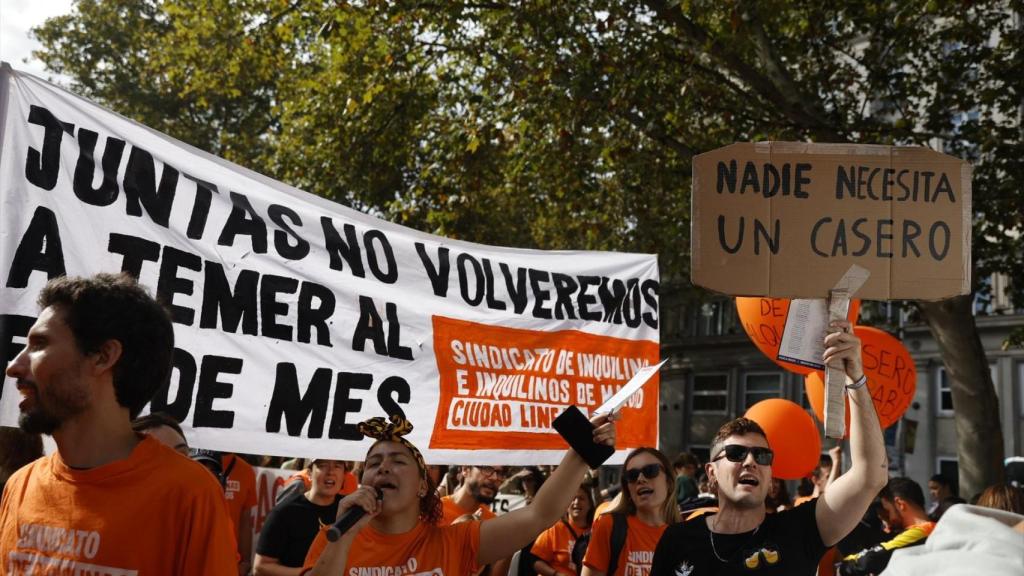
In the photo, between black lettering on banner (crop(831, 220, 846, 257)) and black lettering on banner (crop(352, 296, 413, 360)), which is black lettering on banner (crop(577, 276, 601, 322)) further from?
black lettering on banner (crop(831, 220, 846, 257))

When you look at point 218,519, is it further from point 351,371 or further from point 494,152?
point 494,152

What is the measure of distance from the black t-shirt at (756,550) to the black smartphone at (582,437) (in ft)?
2.14

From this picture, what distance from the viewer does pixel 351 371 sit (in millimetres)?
4656

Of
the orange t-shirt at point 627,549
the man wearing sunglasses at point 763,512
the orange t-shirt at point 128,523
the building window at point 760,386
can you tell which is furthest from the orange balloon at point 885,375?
the building window at point 760,386

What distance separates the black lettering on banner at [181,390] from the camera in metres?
3.96

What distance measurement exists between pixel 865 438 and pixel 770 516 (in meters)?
0.54

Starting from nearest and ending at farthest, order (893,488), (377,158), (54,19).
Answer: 1. (893,488)
2. (377,158)
3. (54,19)

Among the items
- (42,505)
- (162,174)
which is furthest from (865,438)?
(162,174)

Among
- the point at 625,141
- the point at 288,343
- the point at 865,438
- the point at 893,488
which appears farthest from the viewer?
the point at 625,141

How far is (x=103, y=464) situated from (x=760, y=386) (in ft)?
119

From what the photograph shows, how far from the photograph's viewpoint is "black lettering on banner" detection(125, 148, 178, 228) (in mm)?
4008

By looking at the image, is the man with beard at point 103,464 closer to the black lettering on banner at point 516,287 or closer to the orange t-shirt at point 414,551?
the orange t-shirt at point 414,551

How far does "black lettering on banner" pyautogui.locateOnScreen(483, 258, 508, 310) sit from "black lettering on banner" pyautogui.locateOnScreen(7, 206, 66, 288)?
7.51ft

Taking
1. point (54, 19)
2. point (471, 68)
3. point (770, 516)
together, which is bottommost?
point (770, 516)
